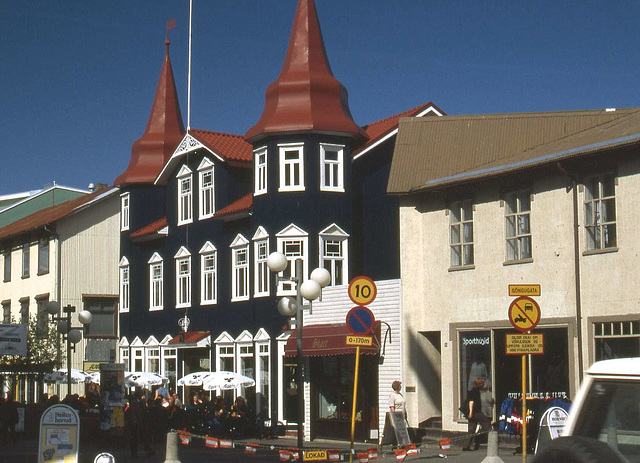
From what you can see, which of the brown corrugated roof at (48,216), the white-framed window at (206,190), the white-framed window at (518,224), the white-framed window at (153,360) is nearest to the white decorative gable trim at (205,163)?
the white-framed window at (206,190)

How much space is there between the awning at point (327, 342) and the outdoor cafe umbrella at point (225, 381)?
211cm

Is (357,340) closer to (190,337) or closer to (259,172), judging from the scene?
(259,172)

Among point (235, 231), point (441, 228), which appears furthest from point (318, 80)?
point (441, 228)

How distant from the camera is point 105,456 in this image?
15078 millimetres

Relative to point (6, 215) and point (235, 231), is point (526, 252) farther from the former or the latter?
point (6, 215)

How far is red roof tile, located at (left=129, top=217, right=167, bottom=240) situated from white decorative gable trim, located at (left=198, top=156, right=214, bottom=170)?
424cm

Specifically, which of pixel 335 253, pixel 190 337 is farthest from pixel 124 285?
pixel 335 253

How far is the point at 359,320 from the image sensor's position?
18859mm

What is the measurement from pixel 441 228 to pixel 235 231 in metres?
11.1

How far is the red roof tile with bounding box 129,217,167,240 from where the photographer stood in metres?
44.4

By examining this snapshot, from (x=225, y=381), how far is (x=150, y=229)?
11253 mm

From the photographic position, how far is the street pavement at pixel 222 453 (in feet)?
78.9

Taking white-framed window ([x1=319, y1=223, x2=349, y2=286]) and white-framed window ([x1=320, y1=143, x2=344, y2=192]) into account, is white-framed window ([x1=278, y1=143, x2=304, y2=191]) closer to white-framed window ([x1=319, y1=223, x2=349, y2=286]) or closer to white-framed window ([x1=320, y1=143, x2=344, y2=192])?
white-framed window ([x1=320, y1=143, x2=344, y2=192])

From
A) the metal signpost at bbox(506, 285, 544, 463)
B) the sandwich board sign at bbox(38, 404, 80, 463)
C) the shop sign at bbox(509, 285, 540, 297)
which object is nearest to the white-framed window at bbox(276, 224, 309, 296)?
the metal signpost at bbox(506, 285, 544, 463)
